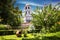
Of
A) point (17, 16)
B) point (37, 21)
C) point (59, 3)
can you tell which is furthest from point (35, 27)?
point (59, 3)

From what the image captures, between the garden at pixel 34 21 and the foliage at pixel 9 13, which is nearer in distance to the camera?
the garden at pixel 34 21

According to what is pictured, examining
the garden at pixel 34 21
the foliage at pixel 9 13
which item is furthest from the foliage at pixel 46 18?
the foliage at pixel 9 13

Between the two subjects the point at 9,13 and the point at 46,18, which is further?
the point at 9,13

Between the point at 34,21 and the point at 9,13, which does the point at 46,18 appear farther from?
the point at 9,13

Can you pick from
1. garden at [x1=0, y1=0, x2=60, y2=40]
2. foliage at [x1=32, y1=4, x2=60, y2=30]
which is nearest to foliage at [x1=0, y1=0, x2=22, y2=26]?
garden at [x1=0, y1=0, x2=60, y2=40]

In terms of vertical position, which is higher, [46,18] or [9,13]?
[9,13]

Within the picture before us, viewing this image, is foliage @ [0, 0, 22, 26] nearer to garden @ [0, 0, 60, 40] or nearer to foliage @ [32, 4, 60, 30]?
garden @ [0, 0, 60, 40]

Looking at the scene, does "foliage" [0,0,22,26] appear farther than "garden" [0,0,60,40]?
Yes

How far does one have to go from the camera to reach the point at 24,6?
699 centimetres

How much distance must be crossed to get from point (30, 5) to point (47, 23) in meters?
0.96

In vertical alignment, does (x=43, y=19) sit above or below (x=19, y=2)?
below

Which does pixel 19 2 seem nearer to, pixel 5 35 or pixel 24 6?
pixel 24 6

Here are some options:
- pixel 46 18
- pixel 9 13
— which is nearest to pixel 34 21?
pixel 46 18

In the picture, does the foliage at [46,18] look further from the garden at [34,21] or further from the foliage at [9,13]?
the foliage at [9,13]
